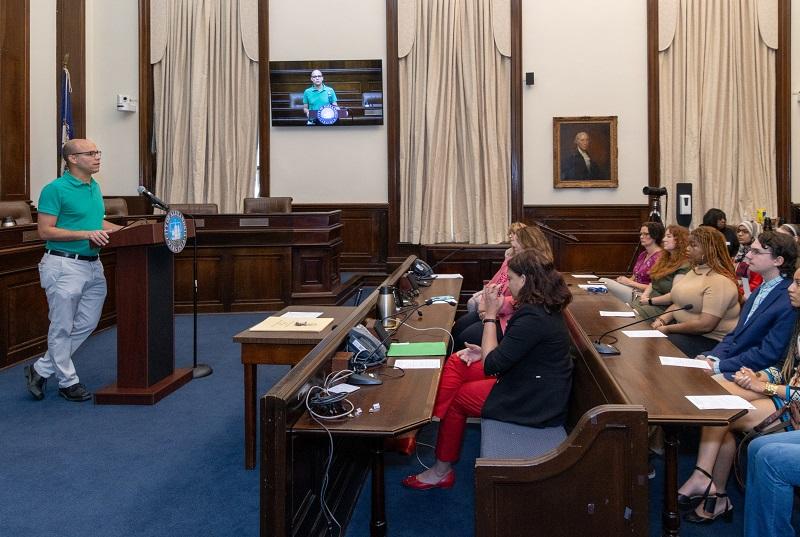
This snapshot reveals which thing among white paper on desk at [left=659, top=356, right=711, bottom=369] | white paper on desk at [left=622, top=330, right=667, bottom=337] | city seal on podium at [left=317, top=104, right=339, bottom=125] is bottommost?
white paper on desk at [left=659, top=356, right=711, bottom=369]

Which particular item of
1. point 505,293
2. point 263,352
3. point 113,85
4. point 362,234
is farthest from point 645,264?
point 113,85

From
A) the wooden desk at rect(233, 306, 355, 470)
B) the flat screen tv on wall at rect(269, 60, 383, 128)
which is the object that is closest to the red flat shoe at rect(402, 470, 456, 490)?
the wooden desk at rect(233, 306, 355, 470)

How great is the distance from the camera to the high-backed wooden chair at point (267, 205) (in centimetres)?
898

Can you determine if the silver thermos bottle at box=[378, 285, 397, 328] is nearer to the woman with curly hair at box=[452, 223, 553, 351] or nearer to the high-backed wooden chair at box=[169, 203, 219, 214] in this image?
the woman with curly hair at box=[452, 223, 553, 351]

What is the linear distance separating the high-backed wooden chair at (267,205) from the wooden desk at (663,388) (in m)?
5.53

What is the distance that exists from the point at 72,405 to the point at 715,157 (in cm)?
839

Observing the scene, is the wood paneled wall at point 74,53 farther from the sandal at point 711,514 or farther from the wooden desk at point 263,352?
the sandal at point 711,514

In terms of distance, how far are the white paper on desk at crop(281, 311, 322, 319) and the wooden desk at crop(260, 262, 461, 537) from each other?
0.91 meters

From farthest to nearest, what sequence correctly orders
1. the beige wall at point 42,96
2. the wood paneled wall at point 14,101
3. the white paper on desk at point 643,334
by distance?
the beige wall at point 42,96 < the wood paneled wall at point 14,101 < the white paper on desk at point 643,334

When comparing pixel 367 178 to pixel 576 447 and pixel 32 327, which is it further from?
pixel 576 447

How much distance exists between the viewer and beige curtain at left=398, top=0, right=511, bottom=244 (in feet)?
33.1

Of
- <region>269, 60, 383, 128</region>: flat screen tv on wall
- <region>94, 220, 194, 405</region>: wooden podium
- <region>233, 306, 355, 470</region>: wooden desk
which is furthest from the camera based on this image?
<region>269, 60, 383, 128</region>: flat screen tv on wall

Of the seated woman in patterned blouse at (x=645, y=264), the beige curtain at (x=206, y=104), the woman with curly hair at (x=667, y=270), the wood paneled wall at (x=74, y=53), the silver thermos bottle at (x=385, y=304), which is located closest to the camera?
the silver thermos bottle at (x=385, y=304)

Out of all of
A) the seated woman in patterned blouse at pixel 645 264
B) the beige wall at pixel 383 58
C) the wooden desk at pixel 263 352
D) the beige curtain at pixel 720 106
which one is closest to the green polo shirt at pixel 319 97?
the beige wall at pixel 383 58
